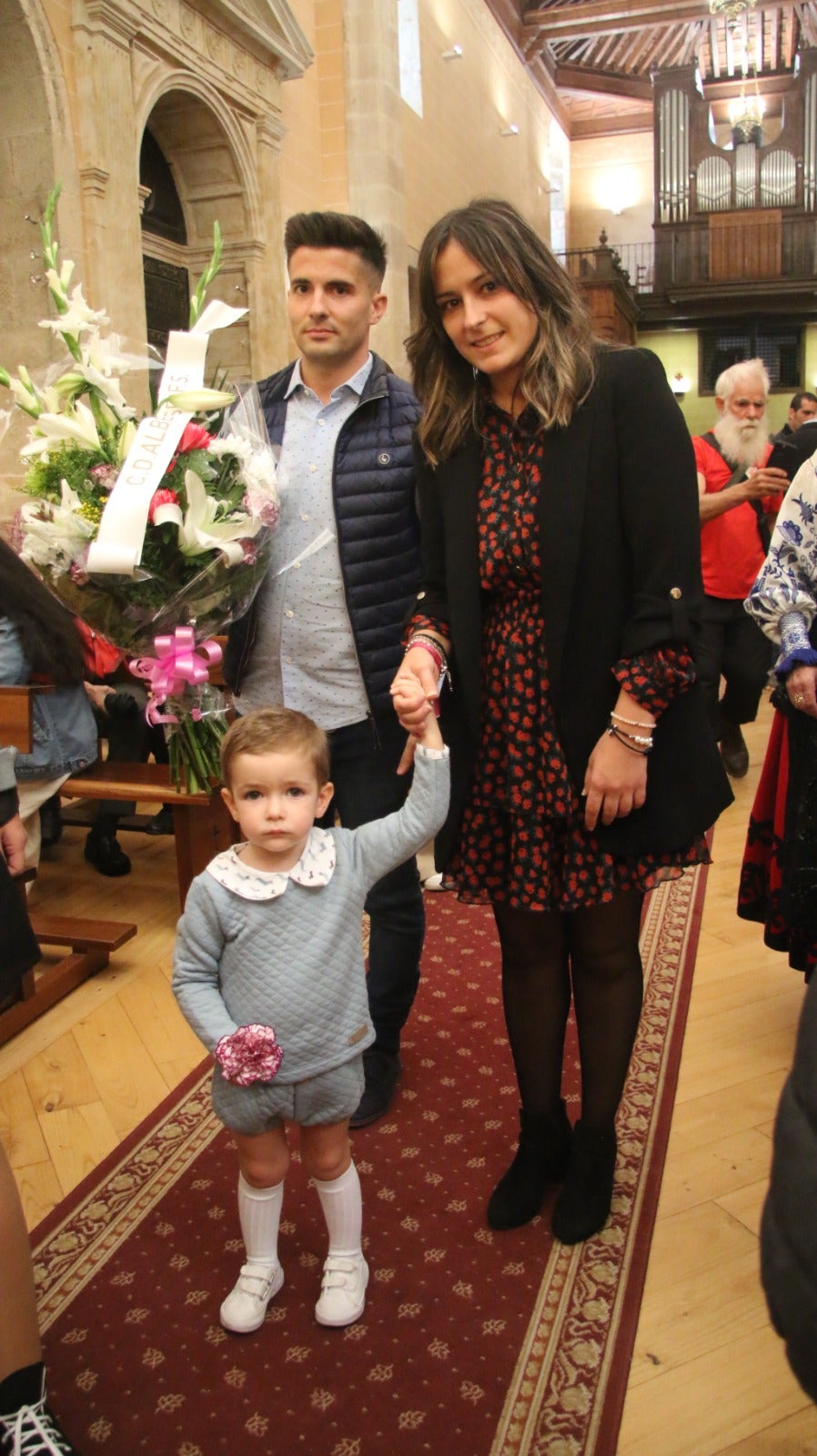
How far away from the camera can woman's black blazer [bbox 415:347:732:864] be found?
1.67 meters

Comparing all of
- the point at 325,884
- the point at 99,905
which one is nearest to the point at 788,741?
the point at 325,884

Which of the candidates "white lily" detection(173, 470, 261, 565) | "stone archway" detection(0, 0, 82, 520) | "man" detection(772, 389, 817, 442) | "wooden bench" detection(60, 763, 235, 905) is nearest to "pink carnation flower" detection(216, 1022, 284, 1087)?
"white lily" detection(173, 470, 261, 565)

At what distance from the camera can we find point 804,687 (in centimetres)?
231

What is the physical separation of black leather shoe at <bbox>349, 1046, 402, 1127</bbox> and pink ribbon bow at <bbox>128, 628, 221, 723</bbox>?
0.95m

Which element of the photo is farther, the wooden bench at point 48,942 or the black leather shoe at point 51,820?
the black leather shoe at point 51,820

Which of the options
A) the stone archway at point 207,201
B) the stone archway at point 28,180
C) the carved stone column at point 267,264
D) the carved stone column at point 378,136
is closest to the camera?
the stone archway at point 28,180

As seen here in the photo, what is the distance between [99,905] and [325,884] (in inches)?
98.4

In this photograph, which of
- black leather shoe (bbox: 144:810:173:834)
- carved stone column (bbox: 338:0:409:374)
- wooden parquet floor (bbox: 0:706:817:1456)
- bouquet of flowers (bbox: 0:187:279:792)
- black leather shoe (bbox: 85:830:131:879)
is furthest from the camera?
carved stone column (bbox: 338:0:409:374)

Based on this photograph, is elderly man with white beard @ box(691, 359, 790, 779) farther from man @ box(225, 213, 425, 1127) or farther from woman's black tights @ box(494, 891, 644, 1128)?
woman's black tights @ box(494, 891, 644, 1128)

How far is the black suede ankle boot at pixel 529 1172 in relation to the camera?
2055 mm

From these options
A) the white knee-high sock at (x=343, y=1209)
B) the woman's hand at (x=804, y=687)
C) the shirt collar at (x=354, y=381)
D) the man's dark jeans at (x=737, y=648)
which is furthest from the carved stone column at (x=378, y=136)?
the white knee-high sock at (x=343, y=1209)

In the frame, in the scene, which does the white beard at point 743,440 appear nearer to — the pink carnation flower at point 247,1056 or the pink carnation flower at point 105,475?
the pink carnation flower at point 105,475

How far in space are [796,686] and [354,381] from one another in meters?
1.11

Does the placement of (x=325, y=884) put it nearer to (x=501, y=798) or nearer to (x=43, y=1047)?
(x=501, y=798)
